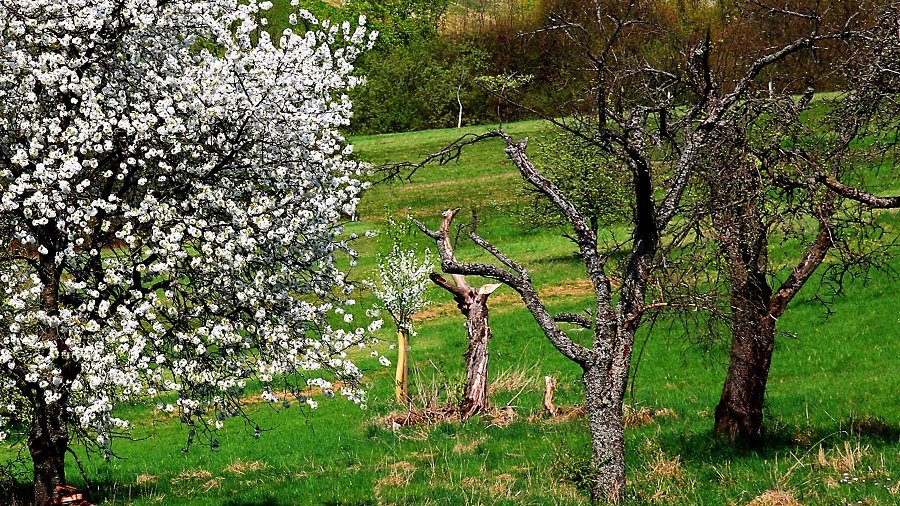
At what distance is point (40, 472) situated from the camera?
12.8m

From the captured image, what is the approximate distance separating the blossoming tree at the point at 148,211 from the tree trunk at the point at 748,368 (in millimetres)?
5757

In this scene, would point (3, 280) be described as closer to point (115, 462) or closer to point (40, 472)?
point (40, 472)

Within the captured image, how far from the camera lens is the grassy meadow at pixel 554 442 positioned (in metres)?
12.5

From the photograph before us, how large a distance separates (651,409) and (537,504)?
747cm

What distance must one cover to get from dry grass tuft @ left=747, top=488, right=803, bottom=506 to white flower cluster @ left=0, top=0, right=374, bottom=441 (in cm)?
550

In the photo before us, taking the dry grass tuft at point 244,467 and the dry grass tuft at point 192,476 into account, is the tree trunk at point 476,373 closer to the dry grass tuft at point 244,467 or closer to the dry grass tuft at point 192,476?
the dry grass tuft at point 244,467

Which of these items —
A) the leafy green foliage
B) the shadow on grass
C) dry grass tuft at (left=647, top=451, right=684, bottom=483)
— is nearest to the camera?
dry grass tuft at (left=647, top=451, right=684, bottom=483)

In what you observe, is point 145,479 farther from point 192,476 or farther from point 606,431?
point 606,431

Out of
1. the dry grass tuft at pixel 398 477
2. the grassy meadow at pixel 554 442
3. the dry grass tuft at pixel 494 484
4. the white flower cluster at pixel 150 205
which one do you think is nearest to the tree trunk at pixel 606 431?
the grassy meadow at pixel 554 442

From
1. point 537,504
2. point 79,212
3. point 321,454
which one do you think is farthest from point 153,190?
point 321,454

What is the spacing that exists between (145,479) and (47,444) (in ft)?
14.7

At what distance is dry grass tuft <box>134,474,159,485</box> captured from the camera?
16469 mm

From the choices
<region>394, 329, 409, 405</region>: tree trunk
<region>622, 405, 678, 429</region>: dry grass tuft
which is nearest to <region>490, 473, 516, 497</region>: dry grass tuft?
<region>622, 405, 678, 429</region>: dry grass tuft

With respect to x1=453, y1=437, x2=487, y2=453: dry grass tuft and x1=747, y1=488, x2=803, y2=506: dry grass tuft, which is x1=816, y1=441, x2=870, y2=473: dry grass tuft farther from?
x1=453, y1=437, x2=487, y2=453: dry grass tuft
